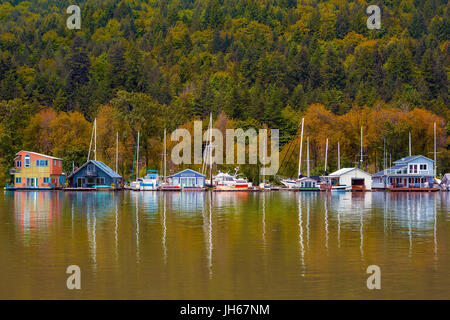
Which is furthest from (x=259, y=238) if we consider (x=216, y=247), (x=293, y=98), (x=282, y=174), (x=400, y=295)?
(x=293, y=98)

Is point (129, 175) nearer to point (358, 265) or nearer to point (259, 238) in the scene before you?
point (259, 238)

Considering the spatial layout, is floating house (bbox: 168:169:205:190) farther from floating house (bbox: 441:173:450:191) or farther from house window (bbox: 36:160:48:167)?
floating house (bbox: 441:173:450:191)

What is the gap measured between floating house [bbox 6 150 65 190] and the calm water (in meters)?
63.9

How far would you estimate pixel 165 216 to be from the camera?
5494 cm


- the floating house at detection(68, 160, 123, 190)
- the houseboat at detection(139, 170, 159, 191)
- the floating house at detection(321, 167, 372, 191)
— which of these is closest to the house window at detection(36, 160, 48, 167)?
the floating house at detection(68, 160, 123, 190)

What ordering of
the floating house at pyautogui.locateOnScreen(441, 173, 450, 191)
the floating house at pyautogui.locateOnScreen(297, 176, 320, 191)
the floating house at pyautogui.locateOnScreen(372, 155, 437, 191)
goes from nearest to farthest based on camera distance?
the floating house at pyautogui.locateOnScreen(297, 176, 320, 191)
the floating house at pyautogui.locateOnScreen(372, 155, 437, 191)
the floating house at pyautogui.locateOnScreen(441, 173, 450, 191)

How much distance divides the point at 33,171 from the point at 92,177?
1029 cm

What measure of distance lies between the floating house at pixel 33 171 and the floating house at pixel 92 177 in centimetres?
411

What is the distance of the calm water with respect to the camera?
2447 centimetres

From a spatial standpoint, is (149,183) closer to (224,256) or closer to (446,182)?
(446,182)

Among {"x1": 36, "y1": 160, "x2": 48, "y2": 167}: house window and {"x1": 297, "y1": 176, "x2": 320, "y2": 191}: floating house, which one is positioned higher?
{"x1": 36, "y1": 160, "x2": 48, "y2": 167}: house window

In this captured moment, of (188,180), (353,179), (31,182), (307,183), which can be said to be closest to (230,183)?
(188,180)

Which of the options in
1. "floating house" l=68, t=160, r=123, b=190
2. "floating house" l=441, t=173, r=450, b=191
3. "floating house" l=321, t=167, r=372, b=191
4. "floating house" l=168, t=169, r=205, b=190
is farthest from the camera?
"floating house" l=441, t=173, r=450, b=191

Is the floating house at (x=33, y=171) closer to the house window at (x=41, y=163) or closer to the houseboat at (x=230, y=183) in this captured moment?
the house window at (x=41, y=163)
